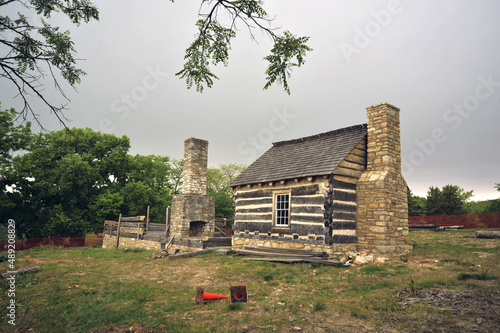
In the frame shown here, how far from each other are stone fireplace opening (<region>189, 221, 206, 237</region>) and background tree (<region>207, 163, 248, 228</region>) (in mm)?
23383

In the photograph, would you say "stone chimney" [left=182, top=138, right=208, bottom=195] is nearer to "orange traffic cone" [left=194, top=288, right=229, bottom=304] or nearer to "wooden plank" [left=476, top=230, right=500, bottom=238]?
"orange traffic cone" [left=194, top=288, right=229, bottom=304]

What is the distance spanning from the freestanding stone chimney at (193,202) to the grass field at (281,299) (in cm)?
578

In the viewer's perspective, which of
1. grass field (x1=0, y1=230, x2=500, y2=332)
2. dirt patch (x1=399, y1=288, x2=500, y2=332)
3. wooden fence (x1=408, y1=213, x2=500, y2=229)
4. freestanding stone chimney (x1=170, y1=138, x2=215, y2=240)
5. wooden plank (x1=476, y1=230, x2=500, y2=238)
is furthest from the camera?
wooden fence (x1=408, y1=213, x2=500, y2=229)

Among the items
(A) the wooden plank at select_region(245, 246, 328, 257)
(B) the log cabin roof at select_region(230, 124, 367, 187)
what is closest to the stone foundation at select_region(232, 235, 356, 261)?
(A) the wooden plank at select_region(245, 246, 328, 257)

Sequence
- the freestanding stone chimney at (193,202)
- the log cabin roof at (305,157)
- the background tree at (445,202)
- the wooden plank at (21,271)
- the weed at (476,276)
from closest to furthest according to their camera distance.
→ the weed at (476,276) → the wooden plank at (21,271) → the log cabin roof at (305,157) → the freestanding stone chimney at (193,202) → the background tree at (445,202)

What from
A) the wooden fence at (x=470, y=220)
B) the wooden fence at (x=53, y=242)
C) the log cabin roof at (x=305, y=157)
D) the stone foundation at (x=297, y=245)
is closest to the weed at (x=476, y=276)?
the stone foundation at (x=297, y=245)

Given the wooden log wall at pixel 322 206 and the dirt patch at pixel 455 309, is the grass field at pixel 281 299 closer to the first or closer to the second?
the dirt patch at pixel 455 309

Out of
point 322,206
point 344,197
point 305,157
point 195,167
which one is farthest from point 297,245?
point 195,167

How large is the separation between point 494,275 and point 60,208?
3258 centimetres

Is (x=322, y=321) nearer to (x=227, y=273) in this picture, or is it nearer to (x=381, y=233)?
(x=227, y=273)

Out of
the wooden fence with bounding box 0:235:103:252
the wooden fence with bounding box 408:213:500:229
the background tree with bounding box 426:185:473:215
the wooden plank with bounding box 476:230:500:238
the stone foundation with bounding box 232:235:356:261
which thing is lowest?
the wooden fence with bounding box 0:235:103:252

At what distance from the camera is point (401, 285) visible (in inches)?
289

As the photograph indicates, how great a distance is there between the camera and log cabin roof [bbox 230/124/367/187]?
12.2 m

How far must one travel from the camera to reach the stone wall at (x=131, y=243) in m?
18.8
